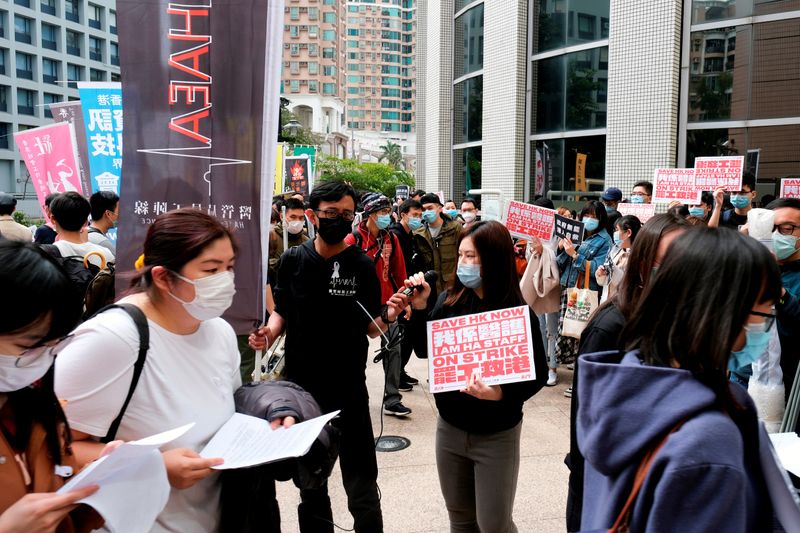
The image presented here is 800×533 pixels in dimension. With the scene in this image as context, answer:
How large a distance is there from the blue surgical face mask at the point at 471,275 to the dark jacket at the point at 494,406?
0.31m

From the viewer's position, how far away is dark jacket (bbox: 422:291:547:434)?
2820 millimetres

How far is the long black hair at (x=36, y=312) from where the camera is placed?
56.2 inches

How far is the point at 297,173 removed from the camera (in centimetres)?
1183

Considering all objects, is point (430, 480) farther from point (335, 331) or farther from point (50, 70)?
point (50, 70)

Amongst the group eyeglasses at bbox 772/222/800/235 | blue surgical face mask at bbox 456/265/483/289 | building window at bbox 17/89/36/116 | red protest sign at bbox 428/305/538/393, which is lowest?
red protest sign at bbox 428/305/538/393

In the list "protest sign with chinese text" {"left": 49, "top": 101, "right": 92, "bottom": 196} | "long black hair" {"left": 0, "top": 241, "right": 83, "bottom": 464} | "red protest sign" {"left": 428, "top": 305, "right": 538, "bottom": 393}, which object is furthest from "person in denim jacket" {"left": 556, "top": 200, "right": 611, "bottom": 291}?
"protest sign with chinese text" {"left": 49, "top": 101, "right": 92, "bottom": 196}

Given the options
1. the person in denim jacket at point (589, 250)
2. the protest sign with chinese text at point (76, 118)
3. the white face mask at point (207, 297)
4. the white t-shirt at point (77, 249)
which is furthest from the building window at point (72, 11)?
the white face mask at point (207, 297)

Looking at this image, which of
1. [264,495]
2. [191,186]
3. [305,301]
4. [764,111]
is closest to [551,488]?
[305,301]

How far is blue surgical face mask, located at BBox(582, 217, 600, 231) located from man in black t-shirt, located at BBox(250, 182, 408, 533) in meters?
3.96

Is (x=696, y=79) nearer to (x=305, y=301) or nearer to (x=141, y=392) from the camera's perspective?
(x=305, y=301)

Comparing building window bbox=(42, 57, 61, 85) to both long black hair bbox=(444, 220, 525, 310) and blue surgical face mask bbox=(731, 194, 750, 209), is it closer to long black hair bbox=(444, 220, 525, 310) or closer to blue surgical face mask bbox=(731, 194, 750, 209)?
blue surgical face mask bbox=(731, 194, 750, 209)

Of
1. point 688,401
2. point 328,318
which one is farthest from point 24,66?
point 688,401

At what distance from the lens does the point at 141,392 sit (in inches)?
74.4

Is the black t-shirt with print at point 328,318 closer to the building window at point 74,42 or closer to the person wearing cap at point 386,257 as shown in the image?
the person wearing cap at point 386,257
